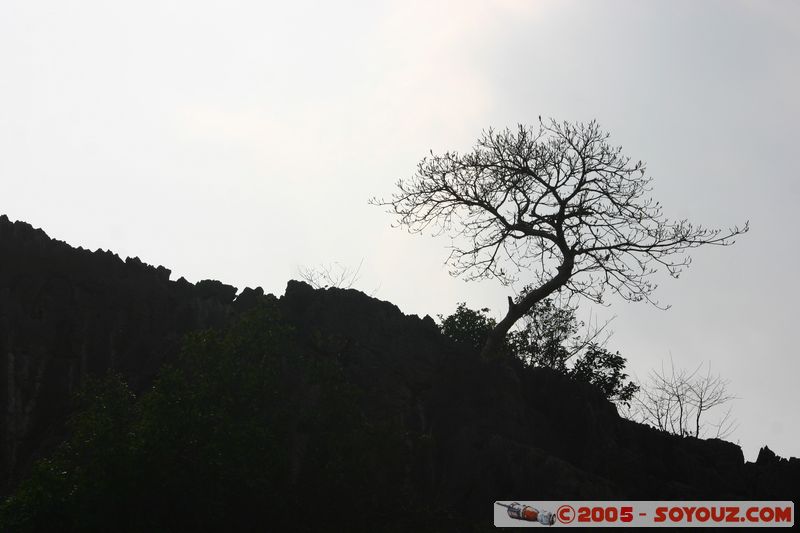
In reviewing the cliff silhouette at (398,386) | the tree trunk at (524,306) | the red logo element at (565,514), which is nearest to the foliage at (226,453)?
the cliff silhouette at (398,386)

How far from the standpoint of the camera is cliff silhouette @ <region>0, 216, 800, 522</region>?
27.3 meters

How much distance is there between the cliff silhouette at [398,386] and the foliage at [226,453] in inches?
139

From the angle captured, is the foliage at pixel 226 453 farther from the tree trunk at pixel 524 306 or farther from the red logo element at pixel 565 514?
the tree trunk at pixel 524 306

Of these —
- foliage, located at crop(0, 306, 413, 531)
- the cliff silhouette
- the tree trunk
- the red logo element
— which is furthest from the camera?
the tree trunk

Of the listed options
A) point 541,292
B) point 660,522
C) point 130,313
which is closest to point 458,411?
point 541,292

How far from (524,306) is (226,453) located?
14593 millimetres

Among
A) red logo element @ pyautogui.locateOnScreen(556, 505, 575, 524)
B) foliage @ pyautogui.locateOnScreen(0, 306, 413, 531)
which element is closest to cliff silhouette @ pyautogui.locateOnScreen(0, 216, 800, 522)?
red logo element @ pyautogui.locateOnScreen(556, 505, 575, 524)

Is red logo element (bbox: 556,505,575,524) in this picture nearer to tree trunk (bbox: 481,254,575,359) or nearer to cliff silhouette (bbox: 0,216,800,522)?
cliff silhouette (bbox: 0,216,800,522)

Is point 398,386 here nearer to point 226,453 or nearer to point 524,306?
point 524,306

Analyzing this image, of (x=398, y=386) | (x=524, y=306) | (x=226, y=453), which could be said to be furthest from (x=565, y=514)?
(x=226, y=453)

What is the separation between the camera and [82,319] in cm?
3084

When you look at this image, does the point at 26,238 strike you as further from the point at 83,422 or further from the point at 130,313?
the point at 83,422

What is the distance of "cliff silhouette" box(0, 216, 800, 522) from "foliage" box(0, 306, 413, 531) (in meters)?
3.52

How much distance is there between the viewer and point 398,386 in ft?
94.8
